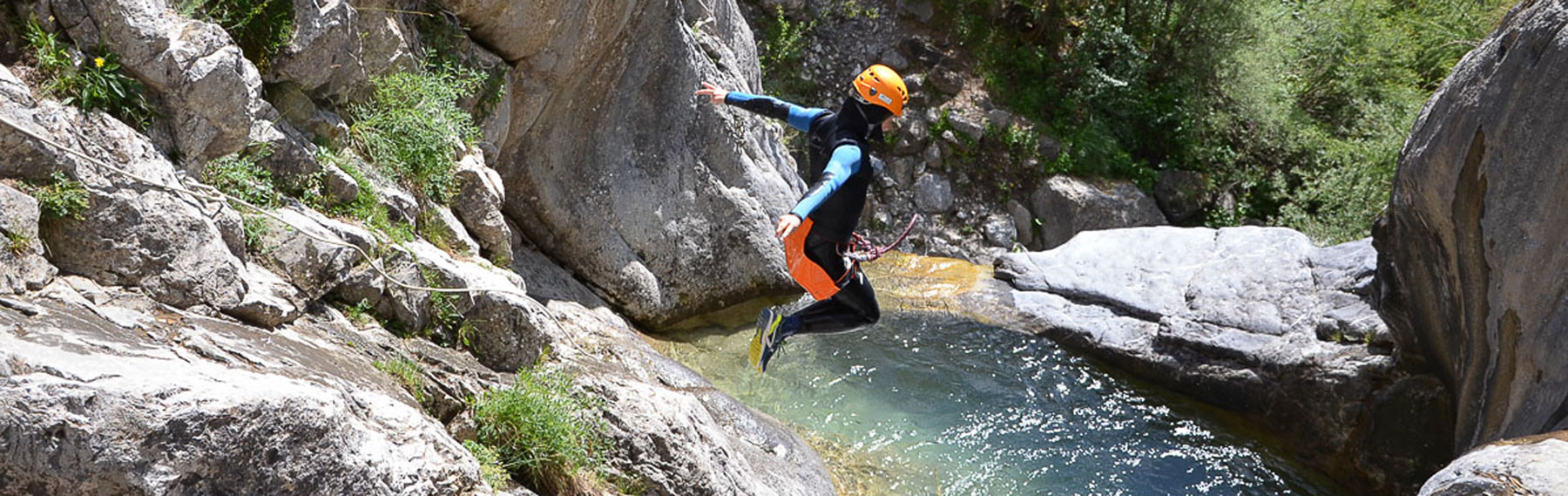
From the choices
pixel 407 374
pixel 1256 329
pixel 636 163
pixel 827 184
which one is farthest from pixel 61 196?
pixel 1256 329

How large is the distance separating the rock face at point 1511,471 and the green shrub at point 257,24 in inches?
264

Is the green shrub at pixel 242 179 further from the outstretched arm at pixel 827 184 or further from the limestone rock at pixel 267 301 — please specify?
the outstretched arm at pixel 827 184

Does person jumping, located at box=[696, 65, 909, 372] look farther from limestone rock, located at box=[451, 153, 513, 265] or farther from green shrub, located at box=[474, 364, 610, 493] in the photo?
limestone rock, located at box=[451, 153, 513, 265]

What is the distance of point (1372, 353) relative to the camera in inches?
346

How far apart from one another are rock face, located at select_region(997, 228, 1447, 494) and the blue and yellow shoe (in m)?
4.39

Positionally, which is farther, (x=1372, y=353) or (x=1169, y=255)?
(x=1169, y=255)

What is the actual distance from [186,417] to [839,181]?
143 inches

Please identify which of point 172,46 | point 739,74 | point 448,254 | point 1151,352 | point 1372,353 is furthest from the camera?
point 739,74

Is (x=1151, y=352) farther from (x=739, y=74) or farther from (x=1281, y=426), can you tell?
(x=739, y=74)

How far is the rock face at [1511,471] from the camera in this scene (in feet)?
14.4

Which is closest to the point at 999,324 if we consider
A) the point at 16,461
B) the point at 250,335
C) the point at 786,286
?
the point at 786,286

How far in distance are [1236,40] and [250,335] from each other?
16906mm

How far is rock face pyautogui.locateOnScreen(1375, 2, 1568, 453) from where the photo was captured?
601cm

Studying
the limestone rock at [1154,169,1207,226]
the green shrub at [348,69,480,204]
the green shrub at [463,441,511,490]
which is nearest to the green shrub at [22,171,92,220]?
the green shrub at [463,441,511,490]
